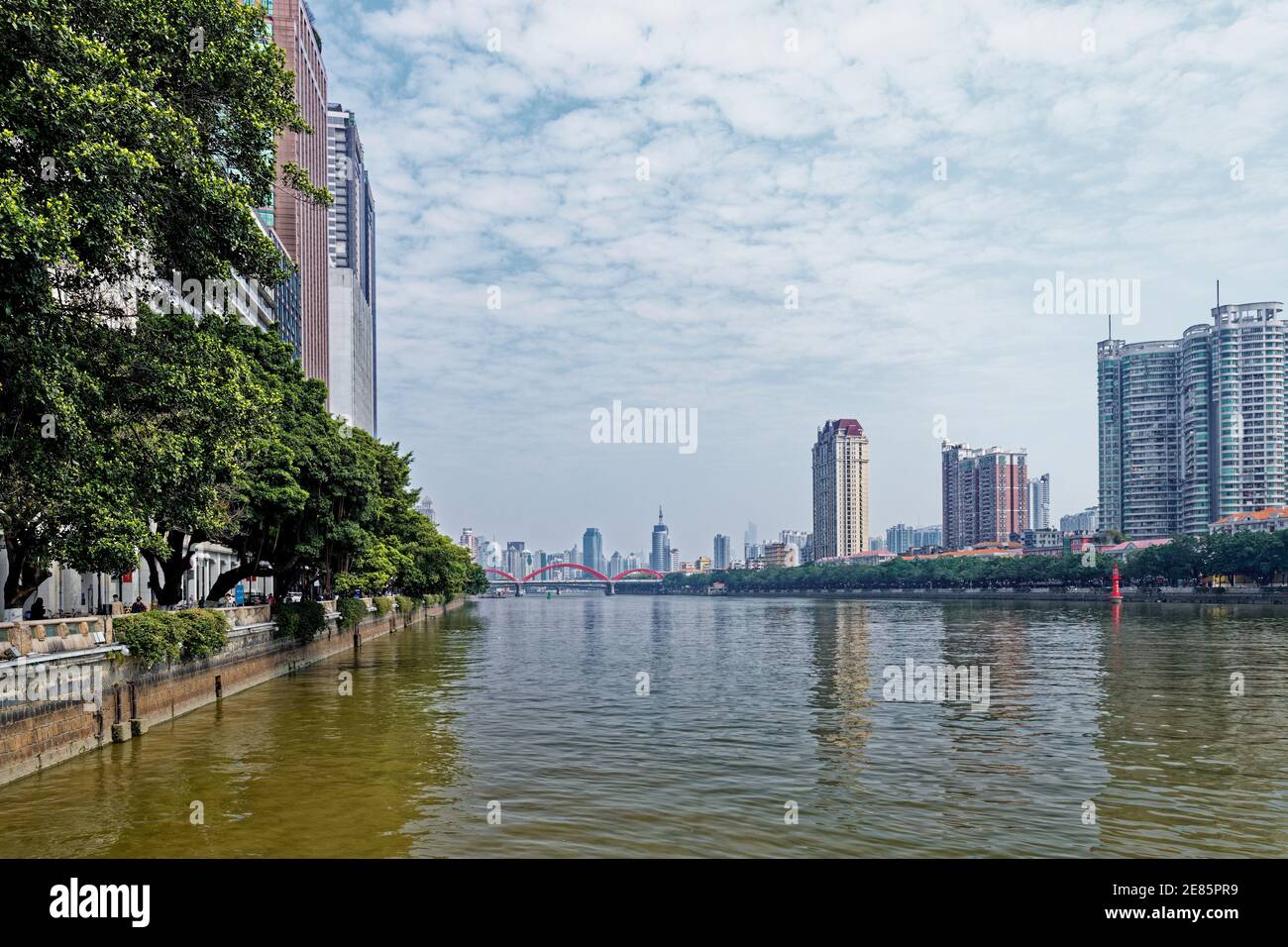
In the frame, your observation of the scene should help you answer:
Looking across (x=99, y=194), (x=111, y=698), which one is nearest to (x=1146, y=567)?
(x=111, y=698)

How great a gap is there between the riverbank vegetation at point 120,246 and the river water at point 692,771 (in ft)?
19.4

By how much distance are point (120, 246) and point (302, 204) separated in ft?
416

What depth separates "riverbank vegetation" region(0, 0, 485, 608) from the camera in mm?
16469

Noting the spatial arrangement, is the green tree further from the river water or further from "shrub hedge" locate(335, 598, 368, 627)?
"shrub hedge" locate(335, 598, 368, 627)

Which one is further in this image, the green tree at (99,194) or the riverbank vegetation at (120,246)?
the riverbank vegetation at (120,246)

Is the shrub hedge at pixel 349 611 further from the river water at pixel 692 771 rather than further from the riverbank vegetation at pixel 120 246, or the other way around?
the riverbank vegetation at pixel 120 246

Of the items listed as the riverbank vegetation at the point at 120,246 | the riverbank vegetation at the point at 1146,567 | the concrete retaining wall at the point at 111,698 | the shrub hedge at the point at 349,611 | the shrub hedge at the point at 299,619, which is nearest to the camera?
the riverbank vegetation at the point at 120,246

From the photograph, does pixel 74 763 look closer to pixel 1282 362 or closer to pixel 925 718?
pixel 925 718

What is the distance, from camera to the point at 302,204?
443ft

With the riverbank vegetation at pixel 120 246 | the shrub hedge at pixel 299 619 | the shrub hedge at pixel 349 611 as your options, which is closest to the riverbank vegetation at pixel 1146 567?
the shrub hedge at pixel 349 611

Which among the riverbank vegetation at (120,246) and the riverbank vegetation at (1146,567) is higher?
the riverbank vegetation at (120,246)

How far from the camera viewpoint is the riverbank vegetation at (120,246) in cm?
1647

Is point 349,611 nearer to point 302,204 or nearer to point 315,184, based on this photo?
point 302,204

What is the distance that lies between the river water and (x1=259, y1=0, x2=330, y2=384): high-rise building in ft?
315
